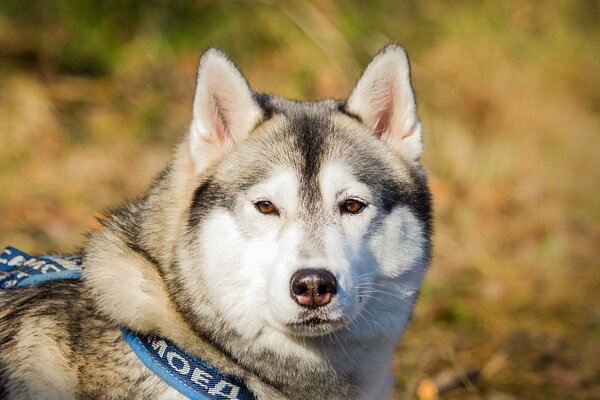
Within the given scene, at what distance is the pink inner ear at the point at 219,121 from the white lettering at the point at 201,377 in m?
1.00

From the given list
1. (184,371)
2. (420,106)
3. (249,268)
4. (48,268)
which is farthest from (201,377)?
(420,106)

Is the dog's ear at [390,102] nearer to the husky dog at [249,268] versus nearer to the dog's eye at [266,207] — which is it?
the husky dog at [249,268]

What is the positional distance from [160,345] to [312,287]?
61cm

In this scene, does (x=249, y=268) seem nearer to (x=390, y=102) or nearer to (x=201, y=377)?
(x=201, y=377)

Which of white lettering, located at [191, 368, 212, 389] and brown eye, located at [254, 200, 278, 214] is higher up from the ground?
brown eye, located at [254, 200, 278, 214]

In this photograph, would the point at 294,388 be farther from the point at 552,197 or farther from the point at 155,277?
the point at 552,197

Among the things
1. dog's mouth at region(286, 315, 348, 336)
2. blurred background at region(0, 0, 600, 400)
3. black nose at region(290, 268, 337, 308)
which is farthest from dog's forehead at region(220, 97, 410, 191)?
blurred background at region(0, 0, 600, 400)

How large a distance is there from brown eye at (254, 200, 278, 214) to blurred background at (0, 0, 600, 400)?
302 centimetres

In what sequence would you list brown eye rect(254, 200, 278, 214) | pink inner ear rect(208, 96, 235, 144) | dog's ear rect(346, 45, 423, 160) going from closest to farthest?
brown eye rect(254, 200, 278, 214), pink inner ear rect(208, 96, 235, 144), dog's ear rect(346, 45, 423, 160)

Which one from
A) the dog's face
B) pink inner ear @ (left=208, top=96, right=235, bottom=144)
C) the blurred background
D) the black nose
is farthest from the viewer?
the blurred background

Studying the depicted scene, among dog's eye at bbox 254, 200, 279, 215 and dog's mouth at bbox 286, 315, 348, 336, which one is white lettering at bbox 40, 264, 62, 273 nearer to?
dog's eye at bbox 254, 200, 279, 215

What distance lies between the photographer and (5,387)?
8.82 feet

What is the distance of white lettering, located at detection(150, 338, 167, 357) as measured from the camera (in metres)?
2.78

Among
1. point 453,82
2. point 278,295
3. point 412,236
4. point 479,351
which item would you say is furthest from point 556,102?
point 278,295
